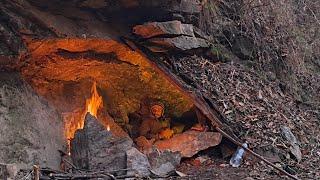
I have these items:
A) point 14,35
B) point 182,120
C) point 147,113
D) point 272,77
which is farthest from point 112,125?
point 272,77

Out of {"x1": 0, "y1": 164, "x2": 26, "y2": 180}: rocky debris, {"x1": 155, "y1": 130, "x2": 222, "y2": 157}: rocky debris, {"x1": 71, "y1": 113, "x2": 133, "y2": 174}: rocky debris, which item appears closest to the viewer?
{"x1": 0, "y1": 164, "x2": 26, "y2": 180}: rocky debris

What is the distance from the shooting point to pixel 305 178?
468cm

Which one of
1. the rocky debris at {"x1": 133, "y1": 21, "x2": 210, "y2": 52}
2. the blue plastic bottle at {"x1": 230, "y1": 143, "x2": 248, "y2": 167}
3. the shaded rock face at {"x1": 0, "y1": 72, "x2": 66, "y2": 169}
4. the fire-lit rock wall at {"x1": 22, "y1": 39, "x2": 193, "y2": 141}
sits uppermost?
the rocky debris at {"x1": 133, "y1": 21, "x2": 210, "y2": 52}

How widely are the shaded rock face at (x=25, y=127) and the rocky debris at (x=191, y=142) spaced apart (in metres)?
1.39

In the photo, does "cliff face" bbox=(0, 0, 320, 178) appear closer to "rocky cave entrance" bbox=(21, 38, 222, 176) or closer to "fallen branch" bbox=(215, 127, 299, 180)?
"rocky cave entrance" bbox=(21, 38, 222, 176)

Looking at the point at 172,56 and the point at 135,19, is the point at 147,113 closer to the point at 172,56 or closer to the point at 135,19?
the point at 172,56

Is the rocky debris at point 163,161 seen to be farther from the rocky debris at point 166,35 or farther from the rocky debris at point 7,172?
the rocky debris at point 7,172

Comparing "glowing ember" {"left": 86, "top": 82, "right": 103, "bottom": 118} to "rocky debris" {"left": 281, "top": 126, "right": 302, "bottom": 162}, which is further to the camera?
"glowing ember" {"left": 86, "top": 82, "right": 103, "bottom": 118}

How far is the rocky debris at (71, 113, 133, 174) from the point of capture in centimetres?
466

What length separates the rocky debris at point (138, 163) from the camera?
178 inches

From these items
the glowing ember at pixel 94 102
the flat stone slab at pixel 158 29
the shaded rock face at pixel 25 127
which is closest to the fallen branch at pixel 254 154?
the flat stone slab at pixel 158 29

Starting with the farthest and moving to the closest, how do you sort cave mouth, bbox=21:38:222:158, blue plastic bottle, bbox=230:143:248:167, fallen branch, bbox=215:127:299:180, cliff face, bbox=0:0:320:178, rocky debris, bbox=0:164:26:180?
cave mouth, bbox=21:38:222:158 < blue plastic bottle, bbox=230:143:248:167 < cliff face, bbox=0:0:320:178 < fallen branch, bbox=215:127:299:180 < rocky debris, bbox=0:164:26:180

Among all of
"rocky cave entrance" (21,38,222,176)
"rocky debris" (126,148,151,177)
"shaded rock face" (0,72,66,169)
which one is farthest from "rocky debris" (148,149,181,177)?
"shaded rock face" (0,72,66,169)

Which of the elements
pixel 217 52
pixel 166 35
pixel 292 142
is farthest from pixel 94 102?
pixel 292 142
